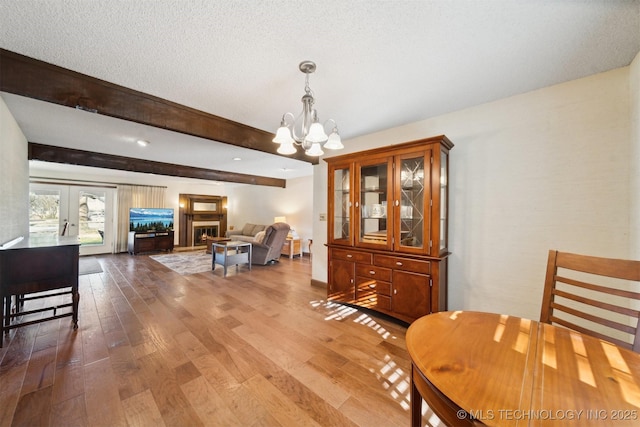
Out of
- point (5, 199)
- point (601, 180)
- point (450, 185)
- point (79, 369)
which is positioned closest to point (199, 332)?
point (79, 369)

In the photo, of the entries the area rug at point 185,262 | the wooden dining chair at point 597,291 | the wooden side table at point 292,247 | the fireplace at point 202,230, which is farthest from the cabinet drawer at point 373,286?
the fireplace at point 202,230

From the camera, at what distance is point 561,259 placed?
52.6 inches

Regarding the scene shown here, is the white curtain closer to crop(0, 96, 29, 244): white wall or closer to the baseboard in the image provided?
crop(0, 96, 29, 244): white wall

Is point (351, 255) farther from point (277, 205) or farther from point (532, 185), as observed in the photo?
point (277, 205)

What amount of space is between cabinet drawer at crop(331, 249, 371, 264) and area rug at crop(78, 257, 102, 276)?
507 centimetres

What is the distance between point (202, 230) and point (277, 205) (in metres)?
3.24

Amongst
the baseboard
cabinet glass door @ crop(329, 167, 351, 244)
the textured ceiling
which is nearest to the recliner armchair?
the baseboard

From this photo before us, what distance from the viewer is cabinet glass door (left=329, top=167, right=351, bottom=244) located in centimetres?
311

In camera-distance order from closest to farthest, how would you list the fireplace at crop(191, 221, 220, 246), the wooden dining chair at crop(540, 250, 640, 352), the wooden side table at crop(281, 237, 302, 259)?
the wooden dining chair at crop(540, 250, 640, 352)
the wooden side table at crop(281, 237, 302, 259)
the fireplace at crop(191, 221, 220, 246)

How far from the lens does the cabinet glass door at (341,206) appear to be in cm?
311

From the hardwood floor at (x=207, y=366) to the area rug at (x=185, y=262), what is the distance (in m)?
1.76

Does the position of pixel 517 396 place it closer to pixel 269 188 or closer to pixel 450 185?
pixel 450 185

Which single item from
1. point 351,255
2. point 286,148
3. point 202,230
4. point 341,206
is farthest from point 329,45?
point 202,230

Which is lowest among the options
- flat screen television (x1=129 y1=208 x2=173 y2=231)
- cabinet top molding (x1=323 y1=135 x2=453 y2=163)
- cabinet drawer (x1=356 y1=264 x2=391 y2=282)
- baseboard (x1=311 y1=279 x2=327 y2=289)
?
baseboard (x1=311 y1=279 x2=327 y2=289)
